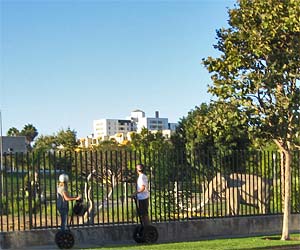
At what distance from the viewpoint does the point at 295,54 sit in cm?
1453

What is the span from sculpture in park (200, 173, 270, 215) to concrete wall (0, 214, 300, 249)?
14.5 inches

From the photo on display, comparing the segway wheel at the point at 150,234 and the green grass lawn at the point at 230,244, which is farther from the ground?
the segway wheel at the point at 150,234

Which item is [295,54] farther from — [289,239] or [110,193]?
[110,193]

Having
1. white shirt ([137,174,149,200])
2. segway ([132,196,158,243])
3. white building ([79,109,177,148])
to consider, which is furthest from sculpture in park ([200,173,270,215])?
white building ([79,109,177,148])

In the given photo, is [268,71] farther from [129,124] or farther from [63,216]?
[129,124]

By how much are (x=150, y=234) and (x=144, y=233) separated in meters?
0.16

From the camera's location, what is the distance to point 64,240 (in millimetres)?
13609

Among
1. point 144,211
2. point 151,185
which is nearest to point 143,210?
point 144,211

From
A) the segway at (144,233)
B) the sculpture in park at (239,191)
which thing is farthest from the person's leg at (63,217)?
the sculpture in park at (239,191)

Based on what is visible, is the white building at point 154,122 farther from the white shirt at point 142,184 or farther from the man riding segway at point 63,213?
the man riding segway at point 63,213

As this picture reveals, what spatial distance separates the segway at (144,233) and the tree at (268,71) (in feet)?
10.3

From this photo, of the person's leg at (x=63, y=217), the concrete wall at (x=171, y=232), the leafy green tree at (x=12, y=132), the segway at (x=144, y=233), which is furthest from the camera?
the leafy green tree at (x=12, y=132)

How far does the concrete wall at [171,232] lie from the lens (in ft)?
45.9

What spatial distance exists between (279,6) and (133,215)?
620 cm
